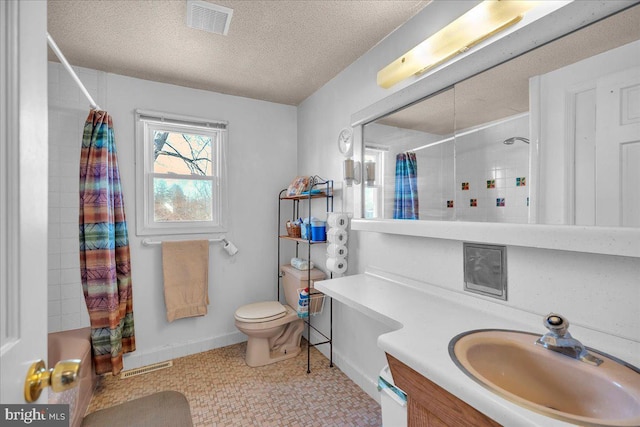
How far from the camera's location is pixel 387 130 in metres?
1.83

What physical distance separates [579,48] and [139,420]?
2676 millimetres

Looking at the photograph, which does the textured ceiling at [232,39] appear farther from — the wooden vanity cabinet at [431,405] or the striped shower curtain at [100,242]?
the wooden vanity cabinet at [431,405]

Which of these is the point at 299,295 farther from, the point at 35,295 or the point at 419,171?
the point at 35,295

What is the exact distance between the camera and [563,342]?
0.89 m

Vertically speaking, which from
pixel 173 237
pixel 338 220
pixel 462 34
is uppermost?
pixel 462 34

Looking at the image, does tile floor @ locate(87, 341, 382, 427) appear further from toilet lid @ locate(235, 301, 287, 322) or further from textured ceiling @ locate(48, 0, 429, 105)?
textured ceiling @ locate(48, 0, 429, 105)

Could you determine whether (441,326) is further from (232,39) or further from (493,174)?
(232,39)

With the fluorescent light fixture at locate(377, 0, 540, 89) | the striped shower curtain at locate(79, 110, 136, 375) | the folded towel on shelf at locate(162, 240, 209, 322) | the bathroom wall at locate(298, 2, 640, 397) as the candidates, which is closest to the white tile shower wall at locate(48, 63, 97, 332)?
the striped shower curtain at locate(79, 110, 136, 375)

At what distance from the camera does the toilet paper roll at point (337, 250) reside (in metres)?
2.15

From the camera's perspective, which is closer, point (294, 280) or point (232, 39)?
point (232, 39)

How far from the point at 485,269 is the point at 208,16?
1.93m

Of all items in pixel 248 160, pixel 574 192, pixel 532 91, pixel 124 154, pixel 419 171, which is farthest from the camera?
pixel 248 160

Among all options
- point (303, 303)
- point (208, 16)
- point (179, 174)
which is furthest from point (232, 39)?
point (303, 303)

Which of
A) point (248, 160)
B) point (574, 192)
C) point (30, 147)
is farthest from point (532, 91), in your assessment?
point (248, 160)
